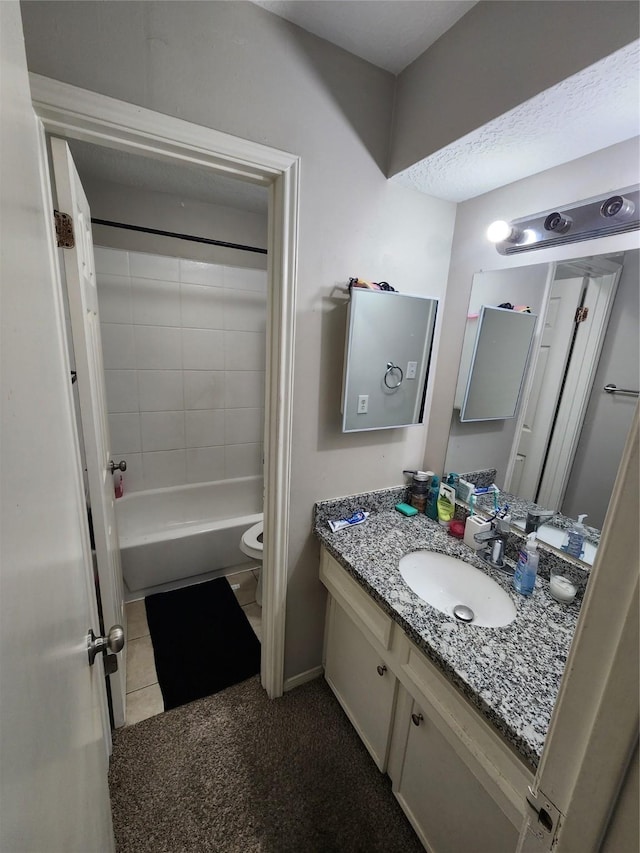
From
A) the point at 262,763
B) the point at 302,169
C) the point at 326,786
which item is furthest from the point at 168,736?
the point at 302,169

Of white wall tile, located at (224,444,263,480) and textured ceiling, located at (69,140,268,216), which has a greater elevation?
textured ceiling, located at (69,140,268,216)

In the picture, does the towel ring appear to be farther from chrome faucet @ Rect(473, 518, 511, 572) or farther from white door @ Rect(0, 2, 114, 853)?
white door @ Rect(0, 2, 114, 853)

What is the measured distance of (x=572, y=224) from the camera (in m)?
1.04

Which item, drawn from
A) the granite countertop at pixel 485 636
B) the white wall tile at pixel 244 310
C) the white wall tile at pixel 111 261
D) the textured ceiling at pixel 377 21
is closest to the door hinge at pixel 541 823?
the granite countertop at pixel 485 636

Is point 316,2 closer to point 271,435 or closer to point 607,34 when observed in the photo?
point 607,34

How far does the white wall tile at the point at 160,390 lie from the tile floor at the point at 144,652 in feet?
4.06

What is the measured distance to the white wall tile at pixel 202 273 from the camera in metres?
2.30

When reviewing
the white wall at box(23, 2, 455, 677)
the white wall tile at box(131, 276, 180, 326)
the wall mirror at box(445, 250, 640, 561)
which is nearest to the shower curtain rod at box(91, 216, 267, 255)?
the white wall tile at box(131, 276, 180, 326)

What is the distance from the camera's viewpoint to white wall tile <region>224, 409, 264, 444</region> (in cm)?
265

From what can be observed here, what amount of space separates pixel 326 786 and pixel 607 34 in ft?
7.29

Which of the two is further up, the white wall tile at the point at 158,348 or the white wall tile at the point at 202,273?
the white wall tile at the point at 202,273

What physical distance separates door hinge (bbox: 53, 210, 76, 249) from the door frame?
0.38ft

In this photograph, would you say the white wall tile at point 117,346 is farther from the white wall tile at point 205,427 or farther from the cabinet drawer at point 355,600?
the cabinet drawer at point 355,600

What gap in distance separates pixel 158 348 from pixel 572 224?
2262 mm
